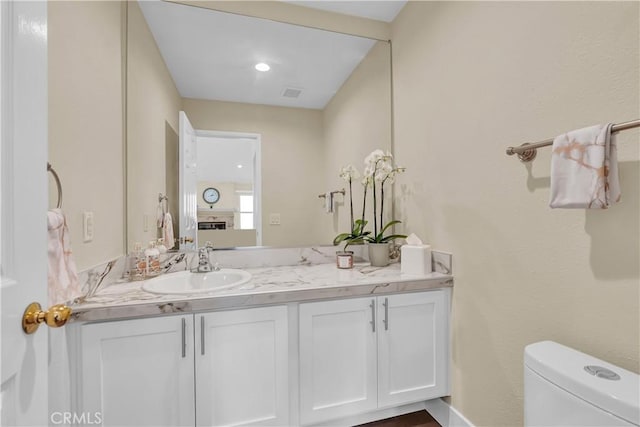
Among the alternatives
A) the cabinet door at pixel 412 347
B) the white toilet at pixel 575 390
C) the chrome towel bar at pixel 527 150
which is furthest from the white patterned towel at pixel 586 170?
the cabinet door at pixel 412 347

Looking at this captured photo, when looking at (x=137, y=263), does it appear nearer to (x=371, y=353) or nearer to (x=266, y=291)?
(x=266, y=291)

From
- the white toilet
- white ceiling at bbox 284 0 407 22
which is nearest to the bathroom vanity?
the white toilet

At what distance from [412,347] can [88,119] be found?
1.81 meters

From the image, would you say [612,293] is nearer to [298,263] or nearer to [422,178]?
[422,178]

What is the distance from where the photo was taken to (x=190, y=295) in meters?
1.19

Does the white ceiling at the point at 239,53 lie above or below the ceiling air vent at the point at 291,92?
above

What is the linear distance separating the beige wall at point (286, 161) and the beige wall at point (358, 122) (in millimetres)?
100

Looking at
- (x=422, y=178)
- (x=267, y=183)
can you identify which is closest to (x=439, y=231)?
(x=422, y=178)

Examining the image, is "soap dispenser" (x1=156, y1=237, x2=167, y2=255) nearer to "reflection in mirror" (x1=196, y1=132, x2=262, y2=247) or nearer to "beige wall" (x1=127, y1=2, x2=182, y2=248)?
"beige wall" (x1=127, y1=2, x2=182, y2=248)

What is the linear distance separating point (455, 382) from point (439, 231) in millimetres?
779

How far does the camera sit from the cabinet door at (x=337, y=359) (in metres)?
1.33

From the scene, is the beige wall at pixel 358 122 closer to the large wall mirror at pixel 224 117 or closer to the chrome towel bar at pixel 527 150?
the large wall mirror at pixel 224 117

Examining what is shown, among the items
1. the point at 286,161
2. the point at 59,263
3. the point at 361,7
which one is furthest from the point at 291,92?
the point at 59,263

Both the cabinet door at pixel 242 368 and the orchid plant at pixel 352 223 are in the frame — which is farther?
the orchid plant at pixel 352 223
